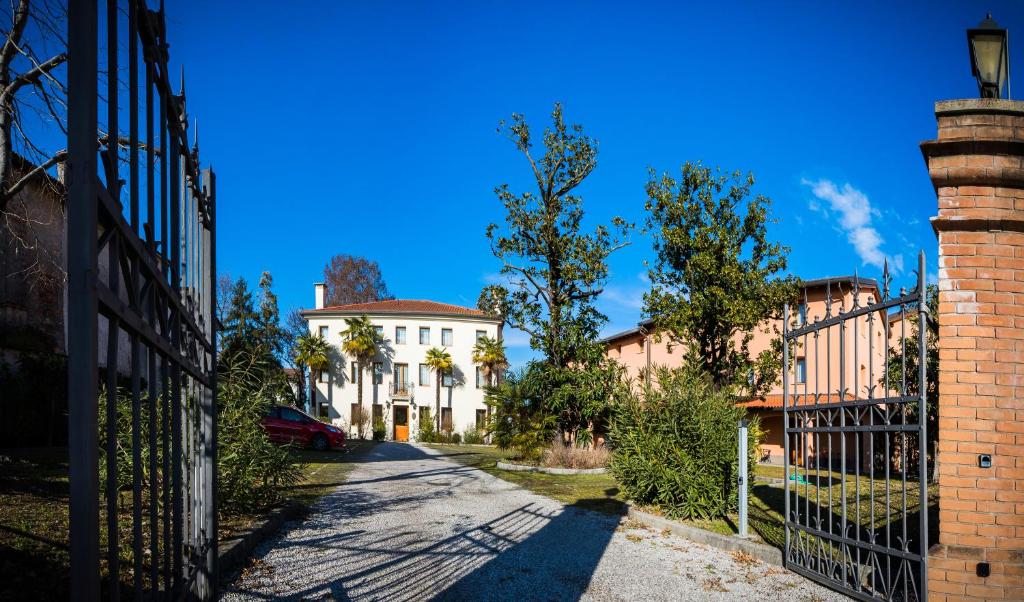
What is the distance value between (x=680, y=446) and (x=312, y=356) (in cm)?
4292

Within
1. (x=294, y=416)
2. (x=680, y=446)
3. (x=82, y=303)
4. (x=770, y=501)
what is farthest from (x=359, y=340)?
(x=82, y=303)

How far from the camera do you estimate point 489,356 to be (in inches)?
2060

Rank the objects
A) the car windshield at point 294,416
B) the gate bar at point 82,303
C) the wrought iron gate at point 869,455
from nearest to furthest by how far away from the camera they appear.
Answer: the gate bar at point 82,303
the wrought iron gate at point 869,455
the car windshield at point 294,416

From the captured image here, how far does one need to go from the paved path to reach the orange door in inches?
1608

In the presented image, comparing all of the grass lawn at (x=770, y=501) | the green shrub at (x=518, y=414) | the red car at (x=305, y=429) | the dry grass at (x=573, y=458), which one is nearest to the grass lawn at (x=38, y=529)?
the grass lawn at (x=770, y=501)

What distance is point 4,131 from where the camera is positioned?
783cm

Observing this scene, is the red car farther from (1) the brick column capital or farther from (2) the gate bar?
(2) the gate bar

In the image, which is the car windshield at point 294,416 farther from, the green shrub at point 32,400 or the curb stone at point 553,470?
the curb stone at point 553,470

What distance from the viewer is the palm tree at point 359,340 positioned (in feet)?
164

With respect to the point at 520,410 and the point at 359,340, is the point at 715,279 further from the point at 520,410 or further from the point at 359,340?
the point at 359,340

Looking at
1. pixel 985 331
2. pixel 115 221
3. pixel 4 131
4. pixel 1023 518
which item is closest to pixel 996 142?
pixel 985 331

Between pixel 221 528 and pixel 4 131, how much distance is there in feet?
16.5

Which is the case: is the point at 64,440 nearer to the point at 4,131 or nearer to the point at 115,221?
the point at 4,131

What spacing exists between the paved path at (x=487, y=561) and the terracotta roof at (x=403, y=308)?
40188 mm
